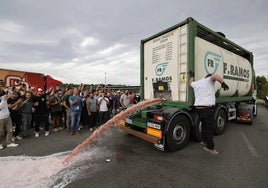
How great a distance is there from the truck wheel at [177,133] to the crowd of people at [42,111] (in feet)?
6.76

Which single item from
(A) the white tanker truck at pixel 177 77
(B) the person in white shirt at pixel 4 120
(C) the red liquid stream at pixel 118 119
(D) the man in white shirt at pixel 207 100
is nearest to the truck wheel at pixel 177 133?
(A) the white tanker truck at pixel 177 77

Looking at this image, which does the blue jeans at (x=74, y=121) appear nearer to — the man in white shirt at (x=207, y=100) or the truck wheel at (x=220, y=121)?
the man in white shirt at (x=207, y=100)

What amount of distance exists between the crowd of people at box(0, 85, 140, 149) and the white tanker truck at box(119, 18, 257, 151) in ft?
4.46

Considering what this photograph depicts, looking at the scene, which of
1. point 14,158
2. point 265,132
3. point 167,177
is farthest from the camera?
point 265,132

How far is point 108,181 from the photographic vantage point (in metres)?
2.73

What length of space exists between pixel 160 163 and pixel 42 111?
15.8 feet

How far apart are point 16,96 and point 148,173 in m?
5.04

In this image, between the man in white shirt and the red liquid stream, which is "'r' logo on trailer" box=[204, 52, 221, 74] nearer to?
the man in white shirt

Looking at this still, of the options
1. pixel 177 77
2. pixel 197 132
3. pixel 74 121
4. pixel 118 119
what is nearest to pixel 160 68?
pixel 177 77

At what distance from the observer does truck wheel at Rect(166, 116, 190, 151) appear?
3834 millimetres

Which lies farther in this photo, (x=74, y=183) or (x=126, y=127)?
(x=126, y=127)

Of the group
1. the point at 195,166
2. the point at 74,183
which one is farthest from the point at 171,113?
the point at 74,183

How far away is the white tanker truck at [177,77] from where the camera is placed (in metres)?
3.94

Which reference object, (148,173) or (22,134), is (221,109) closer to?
(148,173)
